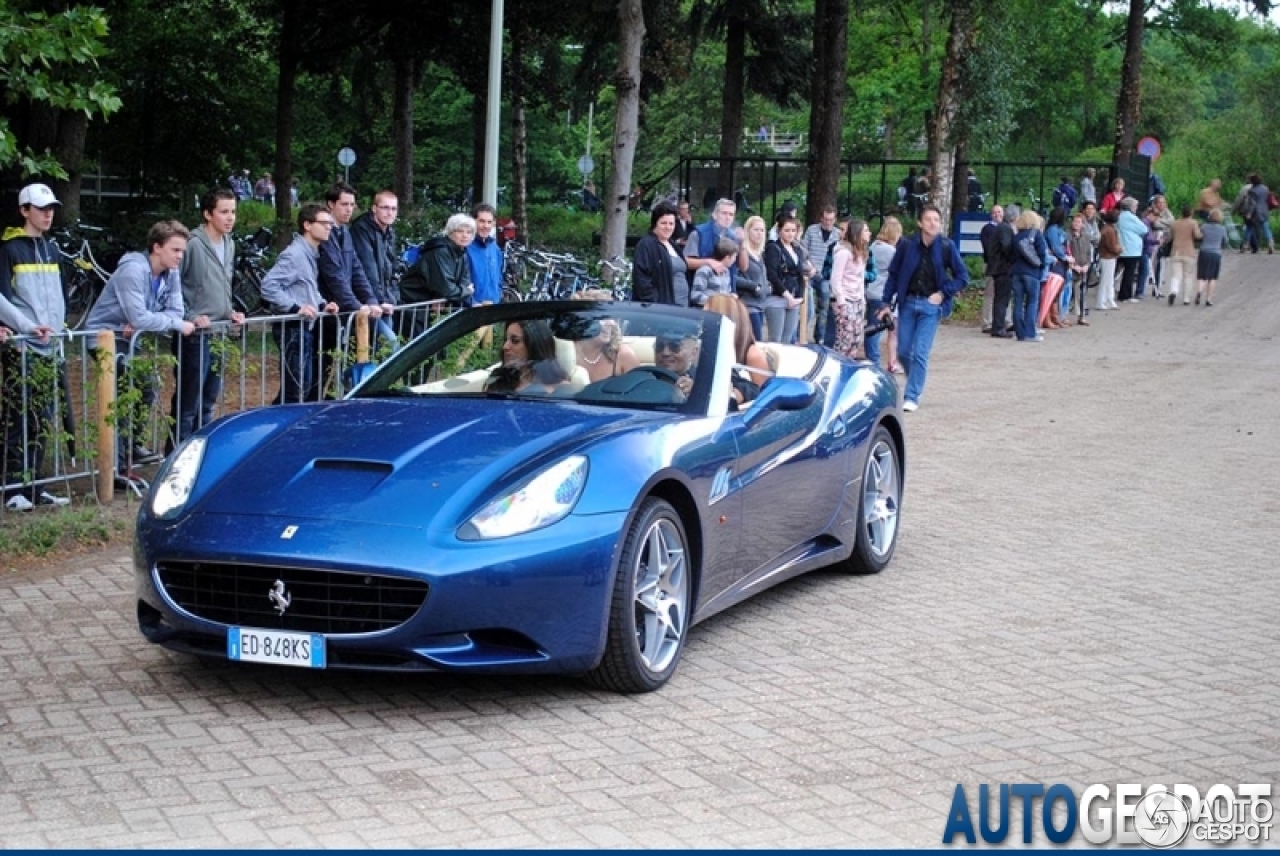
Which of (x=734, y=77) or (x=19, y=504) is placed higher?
(x=734, y=77)

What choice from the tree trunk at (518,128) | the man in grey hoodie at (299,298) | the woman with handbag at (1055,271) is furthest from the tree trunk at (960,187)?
the man in grey hoodie at (299,298)

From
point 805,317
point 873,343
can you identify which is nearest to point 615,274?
point 805,317

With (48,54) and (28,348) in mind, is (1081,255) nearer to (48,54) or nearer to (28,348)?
(48,54)

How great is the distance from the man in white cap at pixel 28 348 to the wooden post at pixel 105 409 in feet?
0.81

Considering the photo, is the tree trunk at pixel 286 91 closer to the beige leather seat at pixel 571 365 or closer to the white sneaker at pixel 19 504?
the white sneaker at pixel 19 504

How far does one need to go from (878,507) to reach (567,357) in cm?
235

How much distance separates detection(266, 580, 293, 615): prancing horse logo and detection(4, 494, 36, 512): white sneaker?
4404 mm

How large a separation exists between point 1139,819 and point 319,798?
2491 mm

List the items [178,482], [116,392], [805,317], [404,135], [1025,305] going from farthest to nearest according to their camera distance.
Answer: [404,135], [1025,305], [805,317], [116,392], [178,482]

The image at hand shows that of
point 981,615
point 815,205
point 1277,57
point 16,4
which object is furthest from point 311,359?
point 1277,57

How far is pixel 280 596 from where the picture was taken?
6766mm

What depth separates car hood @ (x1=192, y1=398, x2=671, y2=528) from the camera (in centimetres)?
689

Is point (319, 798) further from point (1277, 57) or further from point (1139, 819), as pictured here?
point (1277, 57)

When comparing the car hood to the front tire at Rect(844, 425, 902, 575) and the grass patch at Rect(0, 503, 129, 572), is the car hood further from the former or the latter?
the grass patch at Rect(0, 503, 129, 572)
